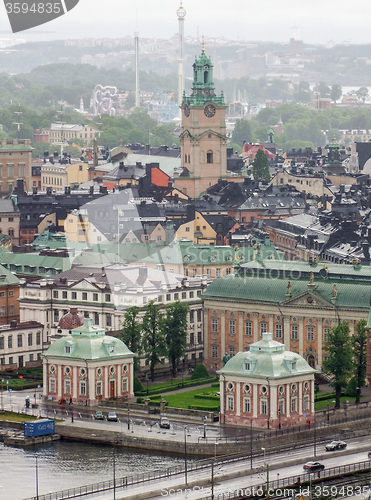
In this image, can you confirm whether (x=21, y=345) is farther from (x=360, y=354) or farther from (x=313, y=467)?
(x=313, y=467)

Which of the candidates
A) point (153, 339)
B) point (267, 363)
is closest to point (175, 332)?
point (153, 339)

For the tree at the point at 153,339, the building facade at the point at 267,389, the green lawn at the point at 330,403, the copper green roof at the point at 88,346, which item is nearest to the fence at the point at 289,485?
the building facade at the point at 267,389

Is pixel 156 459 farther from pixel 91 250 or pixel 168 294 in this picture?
pixel 91 250

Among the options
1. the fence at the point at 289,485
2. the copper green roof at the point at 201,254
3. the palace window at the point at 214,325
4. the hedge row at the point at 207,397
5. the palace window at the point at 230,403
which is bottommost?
the fence at the point at 289,485

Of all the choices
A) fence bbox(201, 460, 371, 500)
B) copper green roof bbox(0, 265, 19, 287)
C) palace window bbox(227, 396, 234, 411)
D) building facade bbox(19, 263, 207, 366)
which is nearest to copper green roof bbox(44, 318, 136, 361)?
building facade bbox(19, 263, 207, 366)

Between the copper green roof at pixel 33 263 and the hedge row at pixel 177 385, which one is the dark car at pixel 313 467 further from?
the copper green roof at pixel 33 263

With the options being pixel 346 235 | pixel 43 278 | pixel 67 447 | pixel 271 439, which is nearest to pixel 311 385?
pixel 271 439

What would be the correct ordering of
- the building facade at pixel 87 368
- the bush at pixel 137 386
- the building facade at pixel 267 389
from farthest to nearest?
the bush at pixel 137 386 → the building facade at pixel 87 368 → the building facade at pixel 267 389

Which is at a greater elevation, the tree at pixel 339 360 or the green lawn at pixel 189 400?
the tree at pixel 339 360
